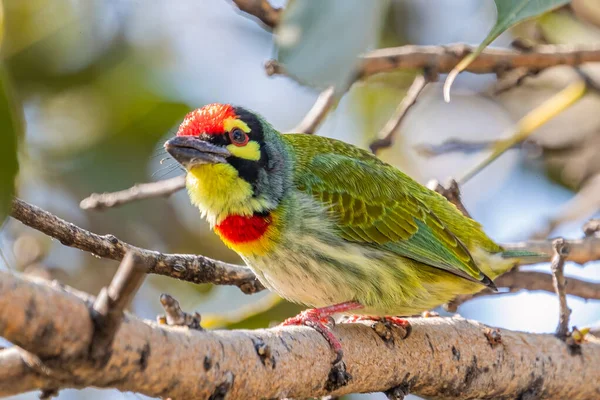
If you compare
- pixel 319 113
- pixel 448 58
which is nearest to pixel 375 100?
pixel 448 58

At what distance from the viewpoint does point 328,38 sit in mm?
2424

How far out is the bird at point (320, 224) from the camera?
10.2 ft

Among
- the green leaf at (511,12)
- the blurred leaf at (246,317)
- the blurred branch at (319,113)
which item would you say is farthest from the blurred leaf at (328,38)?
the blurred leaf at (246,317)

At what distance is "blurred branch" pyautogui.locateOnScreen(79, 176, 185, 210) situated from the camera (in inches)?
135

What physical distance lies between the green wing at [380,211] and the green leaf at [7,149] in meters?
1.41

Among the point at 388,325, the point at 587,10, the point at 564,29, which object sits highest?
the point at 587,10

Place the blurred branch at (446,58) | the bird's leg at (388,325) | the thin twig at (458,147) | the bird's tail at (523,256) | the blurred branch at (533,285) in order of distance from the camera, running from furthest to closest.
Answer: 1. the thin twig at (458,147)
2. the blurred branch at (446,58)
3. the blurred branch at (533,285)
4. the bird's tail at (523,256)
5. the bird's leg at (388,325)

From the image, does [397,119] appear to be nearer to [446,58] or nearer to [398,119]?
[398,119]

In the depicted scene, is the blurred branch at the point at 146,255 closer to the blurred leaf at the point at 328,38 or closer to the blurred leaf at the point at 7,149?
the blurred leaf at the point at 7,149

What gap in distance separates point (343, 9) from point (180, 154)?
0.86m

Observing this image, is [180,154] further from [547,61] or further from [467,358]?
[547,61]

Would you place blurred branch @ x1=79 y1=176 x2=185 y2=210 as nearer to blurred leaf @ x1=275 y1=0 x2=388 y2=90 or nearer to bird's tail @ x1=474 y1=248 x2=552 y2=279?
blurred leaf @ x1=275 y1=0 x2=388 y2=90

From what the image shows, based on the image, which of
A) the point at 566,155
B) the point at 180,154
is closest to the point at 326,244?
the point at 180,154

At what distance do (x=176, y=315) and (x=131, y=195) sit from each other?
1.50 meters
